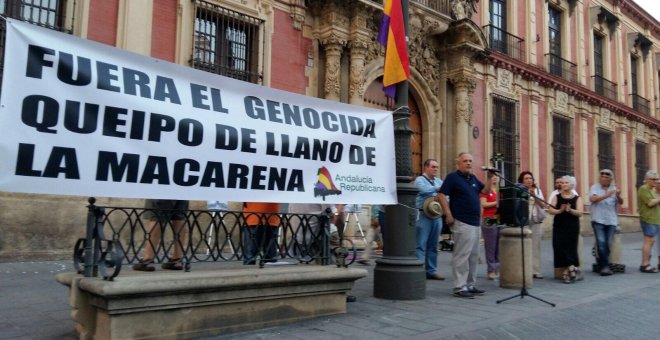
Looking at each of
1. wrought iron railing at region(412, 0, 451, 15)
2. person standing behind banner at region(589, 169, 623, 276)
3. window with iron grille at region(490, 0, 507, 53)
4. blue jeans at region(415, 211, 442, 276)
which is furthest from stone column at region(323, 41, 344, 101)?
window with iron grille at region(490, 0, 507, 53)

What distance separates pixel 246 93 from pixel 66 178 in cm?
165

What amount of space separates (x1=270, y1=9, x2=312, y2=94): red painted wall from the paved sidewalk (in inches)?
237

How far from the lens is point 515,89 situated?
1834 centimetres

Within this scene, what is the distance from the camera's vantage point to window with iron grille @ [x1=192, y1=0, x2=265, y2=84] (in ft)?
34.8

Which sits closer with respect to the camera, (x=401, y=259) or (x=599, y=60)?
(x=401, y=259)

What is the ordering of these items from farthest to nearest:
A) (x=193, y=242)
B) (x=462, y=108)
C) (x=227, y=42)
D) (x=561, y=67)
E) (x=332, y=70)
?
(x=561, y=67) < (x=462, y=108) < (x=332, y=70) < (x=227, y=42) < (x=193, y=242)

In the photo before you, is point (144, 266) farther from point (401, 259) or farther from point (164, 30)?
point (164, 30)

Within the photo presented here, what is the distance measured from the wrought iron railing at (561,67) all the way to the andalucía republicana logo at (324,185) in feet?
56.8

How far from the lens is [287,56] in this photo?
11977mm

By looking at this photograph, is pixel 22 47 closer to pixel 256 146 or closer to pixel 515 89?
pixel 256 146

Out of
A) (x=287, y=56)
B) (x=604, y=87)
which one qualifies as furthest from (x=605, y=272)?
(x=604, y=87)

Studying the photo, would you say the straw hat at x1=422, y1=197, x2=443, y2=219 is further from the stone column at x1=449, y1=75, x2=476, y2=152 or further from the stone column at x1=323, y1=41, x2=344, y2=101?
the stone column at x1=449, y1=75, x2=476, y2=152

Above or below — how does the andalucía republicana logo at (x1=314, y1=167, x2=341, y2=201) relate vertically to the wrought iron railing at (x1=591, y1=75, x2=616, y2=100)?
below

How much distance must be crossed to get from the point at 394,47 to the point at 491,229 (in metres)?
3.16
